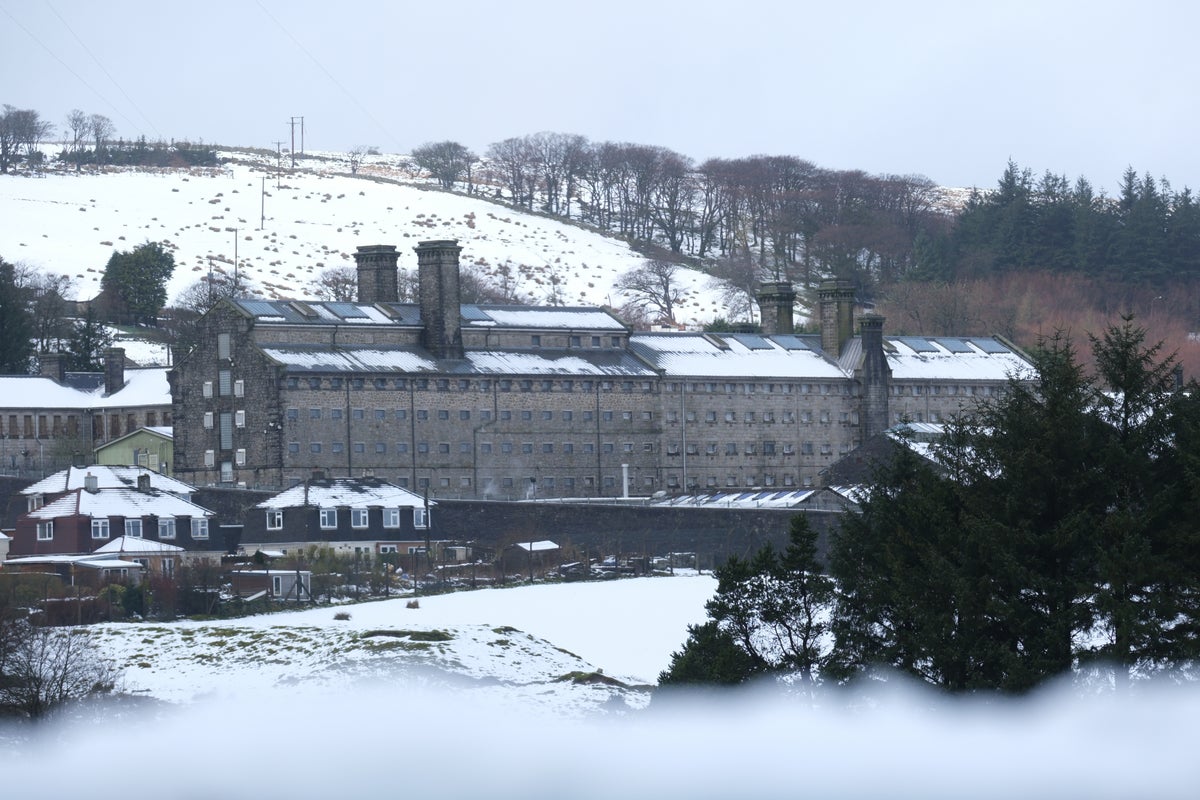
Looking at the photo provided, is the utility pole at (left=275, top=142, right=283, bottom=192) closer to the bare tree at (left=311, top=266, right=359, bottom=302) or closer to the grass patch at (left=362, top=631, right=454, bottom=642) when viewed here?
the bare tree at (left=311, top=266, right=359, bottom=302)

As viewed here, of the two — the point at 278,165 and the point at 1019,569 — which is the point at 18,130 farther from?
the point at 1019,569

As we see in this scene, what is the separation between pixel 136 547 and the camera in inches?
2719

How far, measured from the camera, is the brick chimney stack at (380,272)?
299 ft

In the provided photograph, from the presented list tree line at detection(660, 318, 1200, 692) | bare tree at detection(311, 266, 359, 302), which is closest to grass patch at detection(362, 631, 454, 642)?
tree line at detection(660, 318, 1200, 692)

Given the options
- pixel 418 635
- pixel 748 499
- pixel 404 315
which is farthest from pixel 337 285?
pixel 418 635

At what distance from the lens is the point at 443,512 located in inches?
2913

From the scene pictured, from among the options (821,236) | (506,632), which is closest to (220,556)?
(506,632)

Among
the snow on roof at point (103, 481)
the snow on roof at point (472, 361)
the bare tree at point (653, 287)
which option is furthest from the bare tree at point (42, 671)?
the bare tree at point (653, 287)

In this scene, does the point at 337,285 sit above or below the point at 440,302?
below

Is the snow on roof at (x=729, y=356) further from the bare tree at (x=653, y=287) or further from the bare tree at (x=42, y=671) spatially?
the bare tree at (x=42, y=671)

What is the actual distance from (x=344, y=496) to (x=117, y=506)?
7.33 metres

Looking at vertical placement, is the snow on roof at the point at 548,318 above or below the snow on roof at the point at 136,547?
above

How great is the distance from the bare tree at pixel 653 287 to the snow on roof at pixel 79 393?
45.4m

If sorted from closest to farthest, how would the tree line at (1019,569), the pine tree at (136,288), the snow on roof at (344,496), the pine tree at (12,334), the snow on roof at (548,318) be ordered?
the tree line at (1019,569) → the snow on roof at (344,496) → the snow on roof at (548,318) → the pine tree at (12,334) → the pine tree at (136,288)
